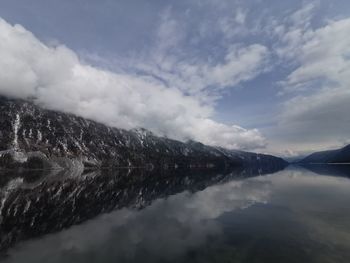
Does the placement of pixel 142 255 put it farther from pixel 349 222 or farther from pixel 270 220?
pixel 349 222

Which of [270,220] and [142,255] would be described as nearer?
[142,255]

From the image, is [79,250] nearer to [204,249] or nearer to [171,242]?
[171,242]

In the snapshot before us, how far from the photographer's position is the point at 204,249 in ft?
83.9

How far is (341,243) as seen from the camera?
26.2 meters

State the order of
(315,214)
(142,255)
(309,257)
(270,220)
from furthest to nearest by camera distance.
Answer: (315,214) → (270,220) → (142,255) → (309,257)

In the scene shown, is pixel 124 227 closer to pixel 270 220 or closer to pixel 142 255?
pixel 142 255

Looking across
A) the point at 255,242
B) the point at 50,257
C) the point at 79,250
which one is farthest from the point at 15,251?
the point at 255,242

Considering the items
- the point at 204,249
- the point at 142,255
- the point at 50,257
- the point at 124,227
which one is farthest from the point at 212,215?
the point at 50,257

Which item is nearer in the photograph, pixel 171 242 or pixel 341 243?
pixel 341 243

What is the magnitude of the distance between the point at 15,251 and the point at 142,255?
12.3m

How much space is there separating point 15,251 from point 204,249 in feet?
59.8

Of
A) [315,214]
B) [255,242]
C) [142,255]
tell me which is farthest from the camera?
[315,214]

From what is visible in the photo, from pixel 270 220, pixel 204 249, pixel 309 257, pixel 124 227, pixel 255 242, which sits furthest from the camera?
pixel 270 220

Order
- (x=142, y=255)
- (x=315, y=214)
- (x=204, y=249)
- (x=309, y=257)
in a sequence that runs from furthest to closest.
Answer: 1. (x=315, y=214)
2. (x=204, y=249)
3. (x=142, y=255)
4. (x=309, y=257)
